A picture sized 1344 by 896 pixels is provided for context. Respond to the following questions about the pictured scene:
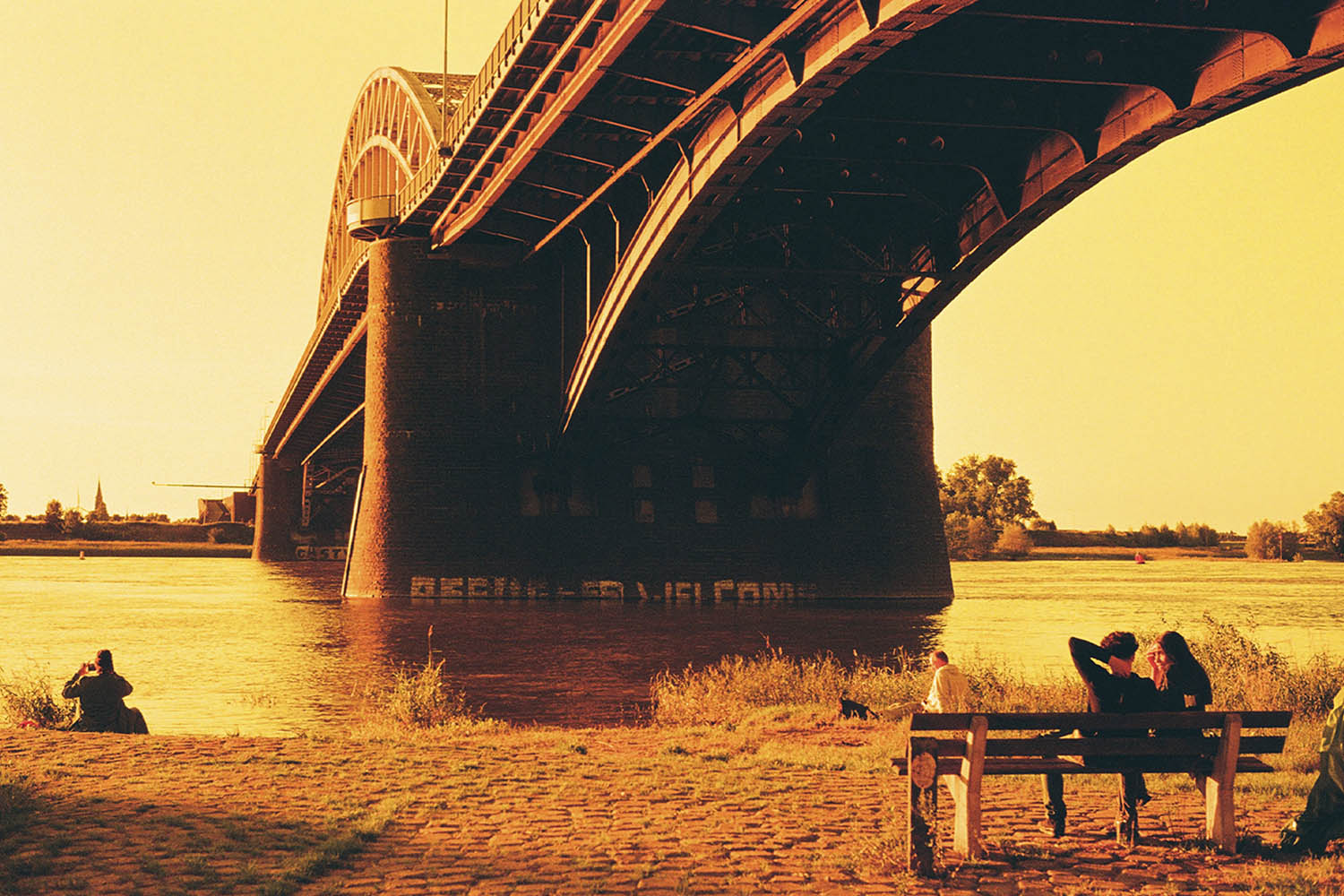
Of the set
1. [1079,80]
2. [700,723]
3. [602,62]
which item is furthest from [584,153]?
[700,723]

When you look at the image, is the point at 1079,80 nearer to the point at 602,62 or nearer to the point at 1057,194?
the point at 1057,194

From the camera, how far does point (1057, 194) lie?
22.8 meters

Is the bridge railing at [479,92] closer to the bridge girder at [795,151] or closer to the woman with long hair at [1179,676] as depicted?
the bridge girder at [795,151]

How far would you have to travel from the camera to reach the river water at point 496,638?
1736 centimetres

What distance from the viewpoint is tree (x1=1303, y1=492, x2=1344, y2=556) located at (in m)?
124

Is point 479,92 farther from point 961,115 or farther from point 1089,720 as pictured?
point 1089,720

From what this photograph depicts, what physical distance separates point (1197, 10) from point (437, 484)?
2442 cm

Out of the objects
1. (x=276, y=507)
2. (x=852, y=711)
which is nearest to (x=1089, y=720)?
(x=852, y=711)

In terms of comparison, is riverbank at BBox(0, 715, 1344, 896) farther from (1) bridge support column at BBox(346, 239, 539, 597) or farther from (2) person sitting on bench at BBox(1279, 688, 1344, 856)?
(1) bridge support column at BBox(346, 239, 539, 597)

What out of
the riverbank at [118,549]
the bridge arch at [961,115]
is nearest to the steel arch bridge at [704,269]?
the bridge arch at [961,115]

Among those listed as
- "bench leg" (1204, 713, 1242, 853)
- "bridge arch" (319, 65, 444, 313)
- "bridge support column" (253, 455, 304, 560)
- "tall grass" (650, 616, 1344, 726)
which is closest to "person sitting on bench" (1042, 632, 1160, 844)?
"bench leg" (1204, 713, 1242, 853)

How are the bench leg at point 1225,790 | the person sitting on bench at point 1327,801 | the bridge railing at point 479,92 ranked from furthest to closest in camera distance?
the bridge railing at point 479,92 < the bench leg at point 1225,790 < the person sitting on bench at point 1327,801

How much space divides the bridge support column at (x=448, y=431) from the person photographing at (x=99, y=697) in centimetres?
2373

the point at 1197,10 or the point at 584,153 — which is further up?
the point at 584,153
